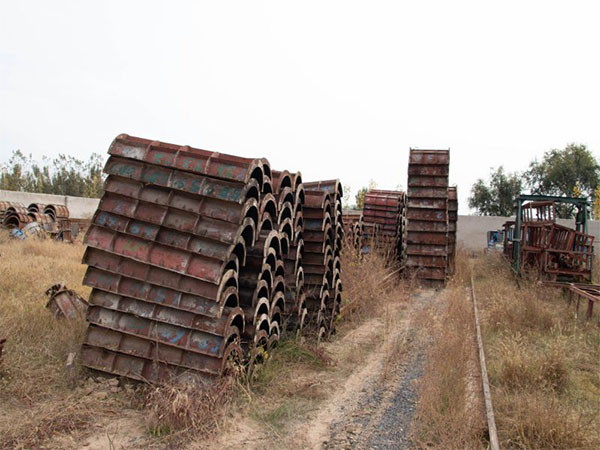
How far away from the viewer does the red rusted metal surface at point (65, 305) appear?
621 cm

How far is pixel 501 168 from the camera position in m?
50.4

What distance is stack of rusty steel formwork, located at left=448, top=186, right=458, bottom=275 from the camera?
52.6 feet

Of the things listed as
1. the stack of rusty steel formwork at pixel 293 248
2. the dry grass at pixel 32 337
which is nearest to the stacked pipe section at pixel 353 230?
the stack of rusty steel formwork at pixel 293 248

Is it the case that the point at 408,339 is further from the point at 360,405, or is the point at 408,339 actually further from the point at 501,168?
the point at 501,168

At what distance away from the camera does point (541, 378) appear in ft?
17.1

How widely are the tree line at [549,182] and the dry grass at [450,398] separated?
42.3m

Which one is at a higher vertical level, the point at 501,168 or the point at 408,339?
the point at 501,168

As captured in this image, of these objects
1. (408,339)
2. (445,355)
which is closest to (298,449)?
(445,355)

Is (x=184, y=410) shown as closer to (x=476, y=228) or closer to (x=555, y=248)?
(x=555, y=248)

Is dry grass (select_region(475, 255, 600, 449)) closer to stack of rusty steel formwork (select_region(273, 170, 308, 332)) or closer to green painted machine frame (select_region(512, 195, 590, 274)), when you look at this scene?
stack of rusty steel formwork (select_region(273, 170, 308, 332))

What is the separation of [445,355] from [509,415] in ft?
4.48

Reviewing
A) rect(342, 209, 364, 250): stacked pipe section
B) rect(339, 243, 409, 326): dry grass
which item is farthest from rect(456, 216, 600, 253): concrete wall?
rect(339, 243, 409, 326): dry grass

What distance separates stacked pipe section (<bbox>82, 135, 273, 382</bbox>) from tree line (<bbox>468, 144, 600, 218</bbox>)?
148 feet

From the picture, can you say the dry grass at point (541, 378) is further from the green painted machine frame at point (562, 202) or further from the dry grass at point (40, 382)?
the green painted machine frame at point (562, 202)
